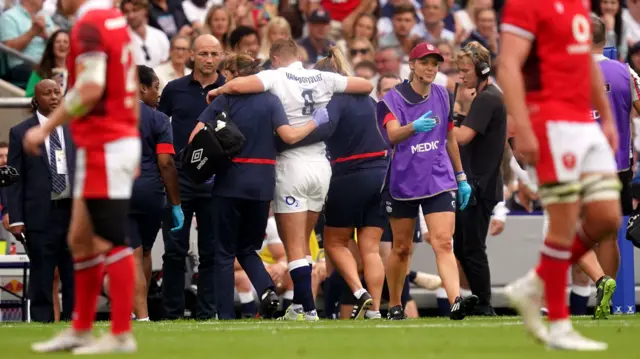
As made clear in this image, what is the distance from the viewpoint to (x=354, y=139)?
1281cm

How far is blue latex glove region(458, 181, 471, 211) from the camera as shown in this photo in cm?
1245

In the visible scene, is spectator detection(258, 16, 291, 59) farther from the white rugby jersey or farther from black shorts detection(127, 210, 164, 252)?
black shorts detection(127, 210, 164, 252)

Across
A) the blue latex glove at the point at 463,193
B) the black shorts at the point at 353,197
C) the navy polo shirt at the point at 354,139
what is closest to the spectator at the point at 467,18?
the navy polo shirt at the point at 354,139

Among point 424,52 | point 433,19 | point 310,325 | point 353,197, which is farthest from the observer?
point 433,19

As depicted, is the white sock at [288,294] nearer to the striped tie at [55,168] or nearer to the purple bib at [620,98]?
the striped tie at [55,168]

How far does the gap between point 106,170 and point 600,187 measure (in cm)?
273

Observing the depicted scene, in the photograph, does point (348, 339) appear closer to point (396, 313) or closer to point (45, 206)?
point (396, 313)

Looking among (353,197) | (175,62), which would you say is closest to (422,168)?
(353,197)

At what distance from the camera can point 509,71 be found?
7.77 m

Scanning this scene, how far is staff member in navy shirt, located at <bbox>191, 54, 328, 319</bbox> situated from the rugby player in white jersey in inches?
5.5

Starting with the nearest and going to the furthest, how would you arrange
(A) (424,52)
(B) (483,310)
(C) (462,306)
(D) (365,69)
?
(C) (462,306), (A) (424,52), (B) (483,310), (D) (365,69)

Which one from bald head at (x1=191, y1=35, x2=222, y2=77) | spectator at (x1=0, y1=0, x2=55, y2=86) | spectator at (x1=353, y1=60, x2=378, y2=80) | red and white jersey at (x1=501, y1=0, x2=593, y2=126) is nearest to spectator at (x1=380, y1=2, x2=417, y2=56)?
spectator at (x1=353, y1=60, x2=378, y2=80)

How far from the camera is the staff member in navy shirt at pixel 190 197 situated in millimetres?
12945

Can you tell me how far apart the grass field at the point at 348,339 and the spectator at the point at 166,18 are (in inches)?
320
